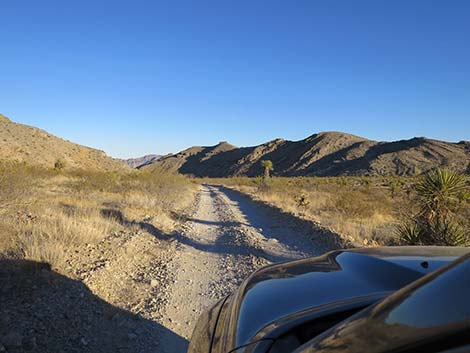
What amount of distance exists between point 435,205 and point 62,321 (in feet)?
28.2

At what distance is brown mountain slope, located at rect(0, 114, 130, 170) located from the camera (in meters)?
48.5

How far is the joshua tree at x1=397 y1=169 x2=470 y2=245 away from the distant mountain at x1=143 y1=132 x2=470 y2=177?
6017 cm

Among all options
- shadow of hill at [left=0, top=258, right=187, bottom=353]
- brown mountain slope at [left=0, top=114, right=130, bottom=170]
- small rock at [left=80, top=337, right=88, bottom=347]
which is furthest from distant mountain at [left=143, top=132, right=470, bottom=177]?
small rock at [left=80, top=337, right=88, bottom=347]

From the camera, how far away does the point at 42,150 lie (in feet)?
182

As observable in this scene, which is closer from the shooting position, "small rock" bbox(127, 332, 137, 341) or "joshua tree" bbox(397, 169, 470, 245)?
"small rock" bbox(127, 332, 137, 341)

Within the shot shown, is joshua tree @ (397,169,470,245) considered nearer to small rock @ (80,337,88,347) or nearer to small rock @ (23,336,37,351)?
small rock @ (80,337,88,347)

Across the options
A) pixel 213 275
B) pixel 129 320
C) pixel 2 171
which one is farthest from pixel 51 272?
pixel 2 171

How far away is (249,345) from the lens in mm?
1592

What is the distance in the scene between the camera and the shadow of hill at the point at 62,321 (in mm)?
4019

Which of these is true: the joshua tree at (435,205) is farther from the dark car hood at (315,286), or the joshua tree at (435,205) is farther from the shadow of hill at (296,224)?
the dark car hood at (315,286)

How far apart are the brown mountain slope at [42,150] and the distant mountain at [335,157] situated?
1333 inches

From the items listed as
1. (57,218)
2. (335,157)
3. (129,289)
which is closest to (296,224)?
(57,218)

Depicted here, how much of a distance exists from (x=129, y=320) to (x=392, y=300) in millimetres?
4327

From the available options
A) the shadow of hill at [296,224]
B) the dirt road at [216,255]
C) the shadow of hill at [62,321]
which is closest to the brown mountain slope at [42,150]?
the shadow of hill at [296,224]
